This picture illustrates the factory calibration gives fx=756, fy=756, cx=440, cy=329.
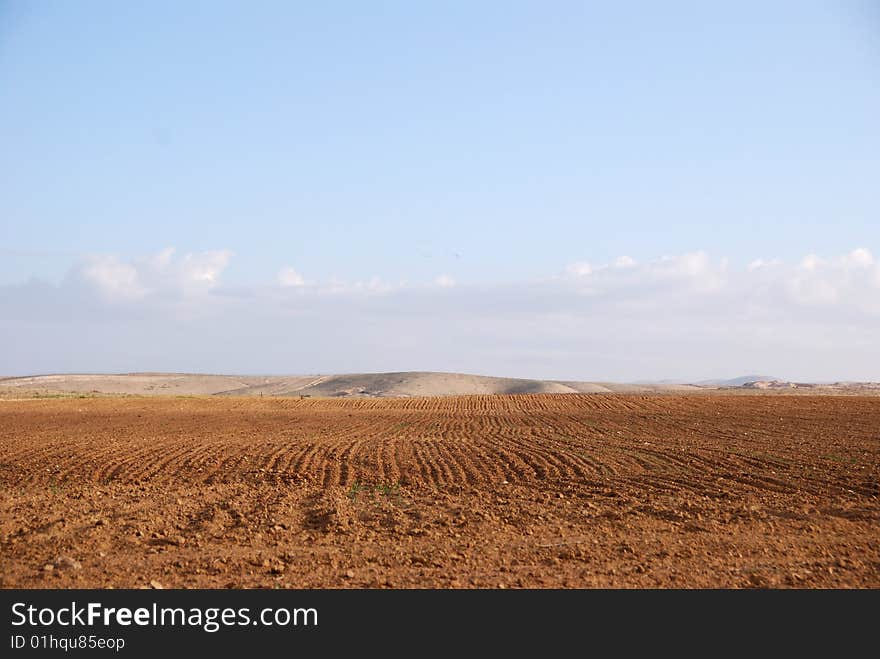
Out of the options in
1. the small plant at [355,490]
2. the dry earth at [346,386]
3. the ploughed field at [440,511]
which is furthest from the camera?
the dry earth at [346,386]

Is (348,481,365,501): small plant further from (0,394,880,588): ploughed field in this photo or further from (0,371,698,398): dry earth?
(0,371,698,398): dry earth

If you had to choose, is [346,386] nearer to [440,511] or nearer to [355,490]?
[355,490]

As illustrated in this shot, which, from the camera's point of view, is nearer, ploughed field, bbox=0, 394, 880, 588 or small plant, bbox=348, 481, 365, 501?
ploughed field, bbox=0, 394, 880, 588

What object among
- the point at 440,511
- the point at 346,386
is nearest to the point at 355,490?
the point at 440,511

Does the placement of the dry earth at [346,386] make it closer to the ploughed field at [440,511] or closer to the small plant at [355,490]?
the ploughed field at [440,511]

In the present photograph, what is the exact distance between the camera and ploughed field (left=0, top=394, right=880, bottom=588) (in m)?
8.06

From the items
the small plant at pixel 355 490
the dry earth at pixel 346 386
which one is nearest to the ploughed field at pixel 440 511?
the small plant at pixel 355 490

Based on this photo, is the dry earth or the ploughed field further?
the dry earth

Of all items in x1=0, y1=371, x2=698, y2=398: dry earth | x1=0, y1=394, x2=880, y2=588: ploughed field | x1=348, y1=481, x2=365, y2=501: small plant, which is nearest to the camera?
x1=0, y1=394, x2=880, y2=588: ploughed field

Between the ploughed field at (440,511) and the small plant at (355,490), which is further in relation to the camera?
the small plant at (355,490)

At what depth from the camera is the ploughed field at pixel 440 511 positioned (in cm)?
806

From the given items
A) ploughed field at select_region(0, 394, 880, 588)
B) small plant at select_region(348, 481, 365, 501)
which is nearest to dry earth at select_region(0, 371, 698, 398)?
ploughed field at select_region(0, 394, 880, 588)

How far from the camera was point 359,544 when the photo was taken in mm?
9203

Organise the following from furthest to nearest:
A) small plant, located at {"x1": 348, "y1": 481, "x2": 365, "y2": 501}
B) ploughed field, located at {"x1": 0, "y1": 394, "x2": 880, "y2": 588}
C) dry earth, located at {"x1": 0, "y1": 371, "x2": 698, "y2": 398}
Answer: dry earth, located at {"x1": 0, "y1": 371, "x2": 698, "y2": 398} → small plant, located at {"x1": 348, "y1": 481, "x2": 365, "y2": 501} → ploughed field, located at {"x1": 0, "y1": 394, "x2": 880, "y2": 588}
